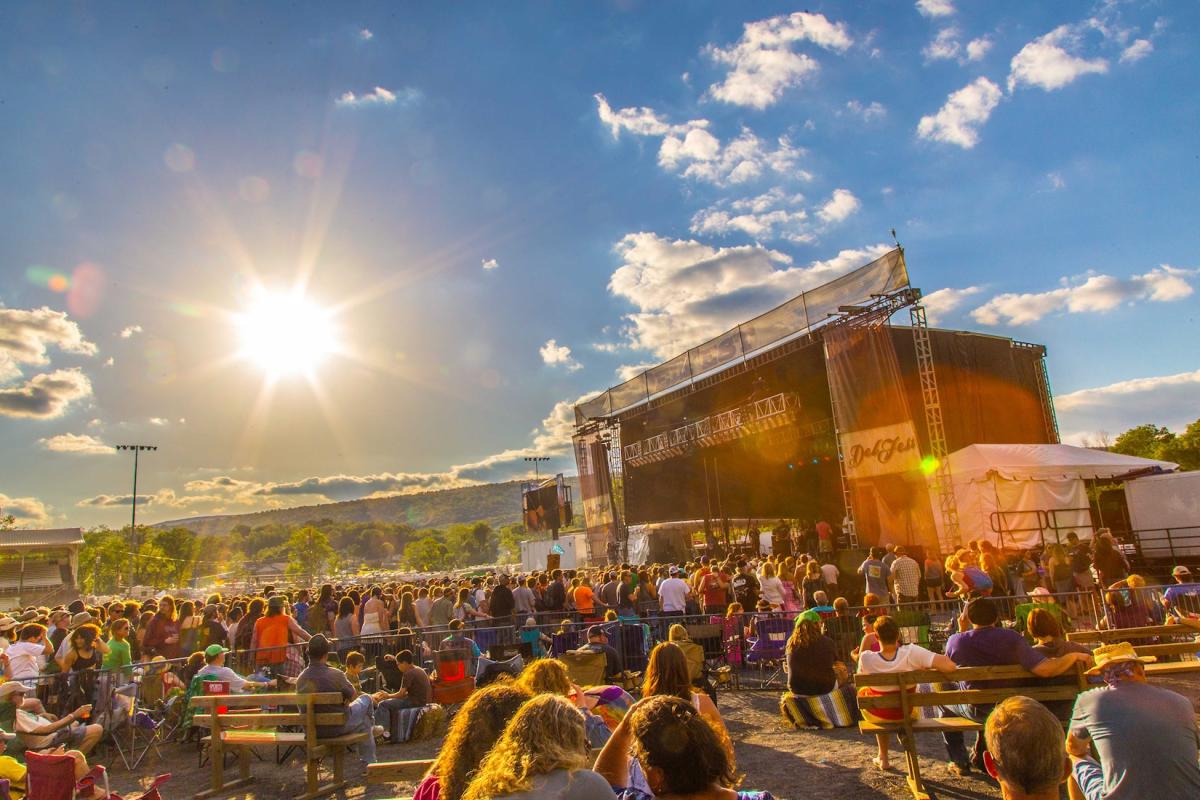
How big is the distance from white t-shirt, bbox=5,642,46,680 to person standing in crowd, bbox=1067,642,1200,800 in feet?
28.8

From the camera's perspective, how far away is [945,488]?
1519 centimetres

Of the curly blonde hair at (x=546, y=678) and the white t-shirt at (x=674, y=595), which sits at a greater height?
the curly blonde hair at (x=546, y=678)

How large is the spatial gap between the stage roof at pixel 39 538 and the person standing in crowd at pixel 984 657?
74011 mm

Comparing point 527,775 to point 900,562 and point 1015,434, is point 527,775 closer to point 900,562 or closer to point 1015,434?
point 900,562

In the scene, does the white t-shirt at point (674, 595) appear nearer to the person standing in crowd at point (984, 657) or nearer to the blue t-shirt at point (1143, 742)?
the person standing in crowd at point (984, 657)

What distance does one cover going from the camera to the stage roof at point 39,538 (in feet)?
204

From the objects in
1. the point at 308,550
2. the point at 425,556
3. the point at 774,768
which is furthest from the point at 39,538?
the point at 774,768

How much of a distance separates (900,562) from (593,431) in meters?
17.9

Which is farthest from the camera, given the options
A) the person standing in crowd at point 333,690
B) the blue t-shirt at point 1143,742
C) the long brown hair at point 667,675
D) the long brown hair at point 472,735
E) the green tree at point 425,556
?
the green tree at point 425,556

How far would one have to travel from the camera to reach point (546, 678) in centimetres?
395

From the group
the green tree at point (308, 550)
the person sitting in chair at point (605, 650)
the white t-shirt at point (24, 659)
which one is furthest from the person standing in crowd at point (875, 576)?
the green tree at point (308, 550)

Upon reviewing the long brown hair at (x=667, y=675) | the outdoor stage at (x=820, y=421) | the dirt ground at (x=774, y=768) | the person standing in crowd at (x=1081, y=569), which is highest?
the outdoor stage at (x=820, y=421)

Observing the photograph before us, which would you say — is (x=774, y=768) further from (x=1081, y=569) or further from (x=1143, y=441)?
(x=1143, y=441)

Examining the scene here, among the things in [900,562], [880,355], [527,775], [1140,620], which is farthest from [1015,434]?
[527,775]
